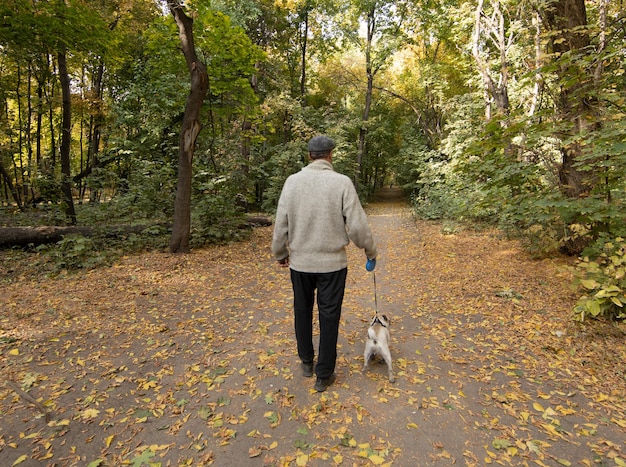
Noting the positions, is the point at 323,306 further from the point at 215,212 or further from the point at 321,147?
the point at 215,212

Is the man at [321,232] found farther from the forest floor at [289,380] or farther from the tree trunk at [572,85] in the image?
the tree trunk at [572,85]

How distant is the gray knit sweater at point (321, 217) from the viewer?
2.73 meters

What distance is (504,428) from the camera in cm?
254

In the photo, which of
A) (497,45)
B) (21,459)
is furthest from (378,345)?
(497,45)

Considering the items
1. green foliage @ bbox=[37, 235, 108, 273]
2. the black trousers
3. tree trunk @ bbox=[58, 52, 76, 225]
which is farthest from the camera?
tree trunk @ bbox=[58, 52, 76, 225]

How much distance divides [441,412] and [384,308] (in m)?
2.28

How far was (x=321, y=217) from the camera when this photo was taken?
274 cm

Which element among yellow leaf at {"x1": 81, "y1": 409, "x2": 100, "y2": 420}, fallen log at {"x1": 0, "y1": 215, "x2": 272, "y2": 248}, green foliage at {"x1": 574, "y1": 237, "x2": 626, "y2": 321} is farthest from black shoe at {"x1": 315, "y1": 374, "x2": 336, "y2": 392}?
fallen log at {"x1": 0, "y1": 215, "x2": 272, "y2": 248}

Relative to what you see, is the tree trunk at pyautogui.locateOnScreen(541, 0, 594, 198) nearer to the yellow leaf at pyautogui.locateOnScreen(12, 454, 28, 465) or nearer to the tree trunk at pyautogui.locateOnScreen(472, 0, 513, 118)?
the tree trunk at pyautogui.locateOnScreen(472, 0, 513, 118)

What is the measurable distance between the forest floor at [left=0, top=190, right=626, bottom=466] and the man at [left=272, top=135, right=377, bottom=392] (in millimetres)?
672

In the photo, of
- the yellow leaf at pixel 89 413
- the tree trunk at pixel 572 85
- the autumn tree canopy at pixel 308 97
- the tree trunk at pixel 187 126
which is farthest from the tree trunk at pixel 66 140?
the tree trunk at pixel 572 85

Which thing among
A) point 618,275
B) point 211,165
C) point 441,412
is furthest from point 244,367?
point 211,165

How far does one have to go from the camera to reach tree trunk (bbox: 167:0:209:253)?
263 inches

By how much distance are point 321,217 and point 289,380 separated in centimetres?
166
